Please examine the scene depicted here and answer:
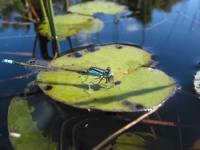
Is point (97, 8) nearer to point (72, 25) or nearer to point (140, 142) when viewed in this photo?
point (72, 25)

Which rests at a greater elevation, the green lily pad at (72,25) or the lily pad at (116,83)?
the green lily pad at (72,25)

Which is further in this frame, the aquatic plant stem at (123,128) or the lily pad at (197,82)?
the lily pad at (197,82)

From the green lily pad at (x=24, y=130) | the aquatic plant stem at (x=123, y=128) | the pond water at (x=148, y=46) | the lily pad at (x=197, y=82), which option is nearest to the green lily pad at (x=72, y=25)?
the pond water at (x=148, y=46)

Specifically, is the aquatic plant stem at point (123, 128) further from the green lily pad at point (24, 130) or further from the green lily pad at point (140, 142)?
the green lily pad at point (24, 130)

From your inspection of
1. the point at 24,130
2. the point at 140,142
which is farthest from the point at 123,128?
the point at 24,130

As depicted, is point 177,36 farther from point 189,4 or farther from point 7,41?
point 7,41

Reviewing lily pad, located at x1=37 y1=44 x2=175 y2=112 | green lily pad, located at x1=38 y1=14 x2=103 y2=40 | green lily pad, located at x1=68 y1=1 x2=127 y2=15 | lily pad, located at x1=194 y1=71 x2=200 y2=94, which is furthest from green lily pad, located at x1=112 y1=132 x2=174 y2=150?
green lily pad, located at x1=68 y1=1 x2=127 y2=15
